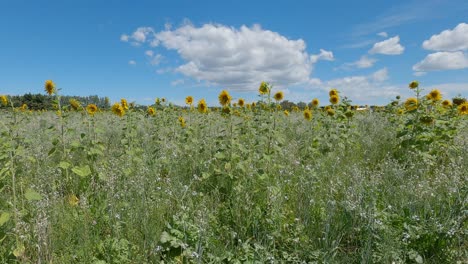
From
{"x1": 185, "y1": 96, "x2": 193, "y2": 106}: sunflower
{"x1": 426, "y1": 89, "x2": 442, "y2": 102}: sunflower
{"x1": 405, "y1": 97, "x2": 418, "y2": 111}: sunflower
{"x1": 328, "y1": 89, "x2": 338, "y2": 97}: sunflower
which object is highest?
{"x1": 328, "y1": 89, "x2": 338, "y2": 97}: sunflower

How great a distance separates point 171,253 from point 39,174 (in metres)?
2.01

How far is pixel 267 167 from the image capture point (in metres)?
3.42

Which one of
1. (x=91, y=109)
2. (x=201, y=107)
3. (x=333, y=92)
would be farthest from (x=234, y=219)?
(x=333, y=92)

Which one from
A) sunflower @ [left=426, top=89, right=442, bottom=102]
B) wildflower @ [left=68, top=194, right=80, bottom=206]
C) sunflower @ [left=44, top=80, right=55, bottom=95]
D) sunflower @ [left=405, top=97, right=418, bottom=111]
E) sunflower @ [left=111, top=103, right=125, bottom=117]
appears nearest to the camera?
wildflower @ [left=68, top=194, right=80, bottom=206]

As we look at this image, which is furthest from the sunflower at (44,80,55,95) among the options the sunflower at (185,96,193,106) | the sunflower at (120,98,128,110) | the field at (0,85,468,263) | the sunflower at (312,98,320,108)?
the sunflower at (312,98,320,108)

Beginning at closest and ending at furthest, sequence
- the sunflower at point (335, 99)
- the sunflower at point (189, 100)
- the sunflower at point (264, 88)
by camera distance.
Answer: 1. the sunflower at point (264, 88)
2. the sunflower at point (335, 99)
3. the sunflower at point (189, 100)

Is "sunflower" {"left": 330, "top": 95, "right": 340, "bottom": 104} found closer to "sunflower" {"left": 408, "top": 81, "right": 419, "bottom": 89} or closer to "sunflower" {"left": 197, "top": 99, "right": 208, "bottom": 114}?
"sunflower" {"left": 408, "top": 81, "right": 419, "bottom": 89}

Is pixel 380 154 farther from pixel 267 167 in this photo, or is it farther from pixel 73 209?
pixel 73 209

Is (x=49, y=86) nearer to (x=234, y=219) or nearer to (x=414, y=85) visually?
(x=234, y=219)

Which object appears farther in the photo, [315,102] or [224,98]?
[315,102]

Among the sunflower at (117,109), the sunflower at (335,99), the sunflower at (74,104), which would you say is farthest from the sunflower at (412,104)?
the sunflower at (74,104)

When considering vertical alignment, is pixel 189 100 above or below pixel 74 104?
above

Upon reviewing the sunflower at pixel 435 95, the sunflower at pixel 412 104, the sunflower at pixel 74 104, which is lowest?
the sunflower at pixel 412 104

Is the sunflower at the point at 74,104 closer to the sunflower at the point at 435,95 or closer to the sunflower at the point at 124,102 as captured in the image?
the sunflower at the point at 124,102
